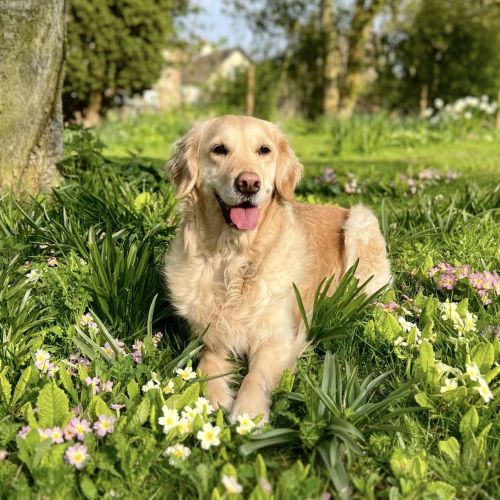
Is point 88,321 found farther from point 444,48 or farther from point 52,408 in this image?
point 444,48

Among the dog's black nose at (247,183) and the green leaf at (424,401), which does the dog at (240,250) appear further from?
the green leaf at (424,401)

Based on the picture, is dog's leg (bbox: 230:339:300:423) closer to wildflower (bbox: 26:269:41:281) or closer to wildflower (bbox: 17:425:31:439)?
wildflower (bbox: 17:425:31:439)

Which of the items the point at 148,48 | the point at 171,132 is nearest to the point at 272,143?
the point at 148,48

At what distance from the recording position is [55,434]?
201 centimetres

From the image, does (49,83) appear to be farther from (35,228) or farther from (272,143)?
(272,143)

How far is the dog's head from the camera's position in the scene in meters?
2.76

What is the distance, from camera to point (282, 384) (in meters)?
2.39

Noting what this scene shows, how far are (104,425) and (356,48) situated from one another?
1509cm

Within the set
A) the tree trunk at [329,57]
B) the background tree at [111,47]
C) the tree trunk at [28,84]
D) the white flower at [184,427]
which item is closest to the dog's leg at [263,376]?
the white flower at [184,427]

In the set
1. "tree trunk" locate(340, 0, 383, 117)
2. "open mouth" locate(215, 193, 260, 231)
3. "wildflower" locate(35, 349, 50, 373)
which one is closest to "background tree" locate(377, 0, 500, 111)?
"tree trunk" locate(340, 0, 383, 117)

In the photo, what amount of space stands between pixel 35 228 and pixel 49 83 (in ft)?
4.07

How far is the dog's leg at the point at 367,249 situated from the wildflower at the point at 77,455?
2073 mm

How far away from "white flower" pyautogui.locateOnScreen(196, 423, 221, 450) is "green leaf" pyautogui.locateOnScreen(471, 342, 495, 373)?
1.09m

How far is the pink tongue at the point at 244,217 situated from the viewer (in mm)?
2781
